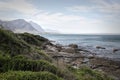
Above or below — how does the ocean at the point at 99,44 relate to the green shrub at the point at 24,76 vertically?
below

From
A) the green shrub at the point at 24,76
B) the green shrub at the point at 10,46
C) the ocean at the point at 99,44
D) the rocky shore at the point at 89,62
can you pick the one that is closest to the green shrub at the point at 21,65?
the green shrub at the point at 24,76

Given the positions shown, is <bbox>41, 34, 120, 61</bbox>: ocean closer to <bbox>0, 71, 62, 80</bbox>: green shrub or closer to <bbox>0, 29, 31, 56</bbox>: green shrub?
<bbox>0, 29, 31, 56</bbox>: green shrub

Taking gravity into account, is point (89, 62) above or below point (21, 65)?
below

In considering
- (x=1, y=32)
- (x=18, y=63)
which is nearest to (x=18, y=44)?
(x=1, y=32)

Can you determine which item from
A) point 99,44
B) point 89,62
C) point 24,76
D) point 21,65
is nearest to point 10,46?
point 21,65

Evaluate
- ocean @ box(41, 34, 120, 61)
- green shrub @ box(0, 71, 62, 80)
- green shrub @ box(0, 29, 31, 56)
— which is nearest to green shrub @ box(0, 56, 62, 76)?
green shrub @ box(0, 71, 62, 80)

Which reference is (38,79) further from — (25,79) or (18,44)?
(18,44)

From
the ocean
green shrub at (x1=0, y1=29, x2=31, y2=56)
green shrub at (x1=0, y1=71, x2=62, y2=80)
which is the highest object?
green shrub at (x1=0, y1=29, x2=31, y2=56)

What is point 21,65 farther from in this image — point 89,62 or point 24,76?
point 89,62

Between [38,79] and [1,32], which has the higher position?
[1,32]

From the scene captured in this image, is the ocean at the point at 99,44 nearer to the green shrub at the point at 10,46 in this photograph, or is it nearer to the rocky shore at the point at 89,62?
the rocky shore at the point at 89,62

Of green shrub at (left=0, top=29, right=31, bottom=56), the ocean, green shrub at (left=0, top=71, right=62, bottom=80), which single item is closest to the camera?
green shrub at (left=0, top=71, right=62, bottom=80)

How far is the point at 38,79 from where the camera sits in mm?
3949

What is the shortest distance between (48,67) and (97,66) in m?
13.6
